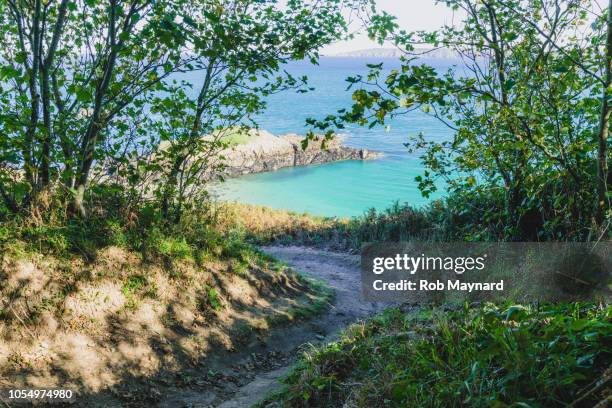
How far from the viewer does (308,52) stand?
8.49 m

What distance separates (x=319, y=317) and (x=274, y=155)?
133 ft

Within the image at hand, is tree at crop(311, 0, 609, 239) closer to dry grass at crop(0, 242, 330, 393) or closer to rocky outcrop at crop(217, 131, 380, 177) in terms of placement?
dry grass at crop(0, 242, 330, 393)

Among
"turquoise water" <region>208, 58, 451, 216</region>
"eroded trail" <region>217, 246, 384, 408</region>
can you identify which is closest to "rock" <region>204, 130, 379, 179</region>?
"turquoise water" <region>208, 58, 451, 216</region>

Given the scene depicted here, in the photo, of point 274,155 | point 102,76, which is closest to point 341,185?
point 274,155

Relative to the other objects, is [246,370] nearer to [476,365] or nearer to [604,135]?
[476,365]

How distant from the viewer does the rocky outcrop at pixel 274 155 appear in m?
46.0

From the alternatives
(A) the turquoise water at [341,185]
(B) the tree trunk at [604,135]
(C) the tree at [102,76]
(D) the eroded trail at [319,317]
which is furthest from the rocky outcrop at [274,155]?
(B) the tree trunk at [604,135]

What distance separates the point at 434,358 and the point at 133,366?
4165mm

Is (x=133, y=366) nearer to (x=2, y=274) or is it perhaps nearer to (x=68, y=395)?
(x=68, y=395)

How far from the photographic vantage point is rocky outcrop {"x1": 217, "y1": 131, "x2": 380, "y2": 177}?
4601 centimetres

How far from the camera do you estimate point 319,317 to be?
381 inches

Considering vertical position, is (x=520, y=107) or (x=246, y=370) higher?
(x=520, y=107)

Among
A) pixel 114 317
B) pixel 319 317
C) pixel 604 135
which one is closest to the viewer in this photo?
pixel 604 135

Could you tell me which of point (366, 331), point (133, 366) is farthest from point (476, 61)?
point (133, 366)
